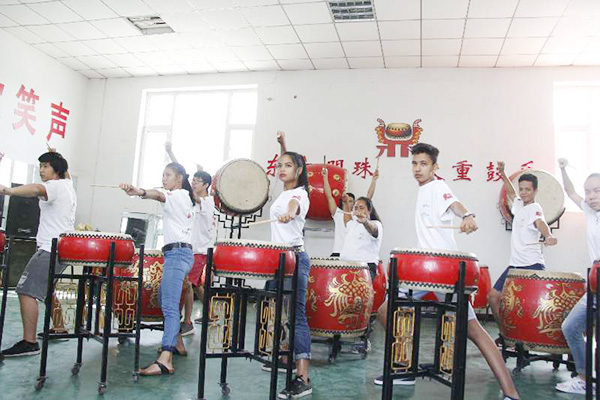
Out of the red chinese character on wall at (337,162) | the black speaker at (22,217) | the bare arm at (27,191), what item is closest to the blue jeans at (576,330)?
the bare arm at (27,191)

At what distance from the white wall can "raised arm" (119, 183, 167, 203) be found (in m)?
3.78

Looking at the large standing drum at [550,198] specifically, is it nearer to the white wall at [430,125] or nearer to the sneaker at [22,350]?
the white wall at [430,125]

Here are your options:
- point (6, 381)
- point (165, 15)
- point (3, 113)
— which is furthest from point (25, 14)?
point (6, 381)

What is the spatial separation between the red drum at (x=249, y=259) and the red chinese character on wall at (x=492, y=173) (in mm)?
4477

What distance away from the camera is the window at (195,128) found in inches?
284

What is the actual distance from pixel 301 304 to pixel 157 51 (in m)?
5.04

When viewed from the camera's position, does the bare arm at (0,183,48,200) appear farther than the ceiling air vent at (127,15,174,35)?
No

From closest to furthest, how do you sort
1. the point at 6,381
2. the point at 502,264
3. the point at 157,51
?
the point at 6,381, the point at 502,264, the point at 157,51

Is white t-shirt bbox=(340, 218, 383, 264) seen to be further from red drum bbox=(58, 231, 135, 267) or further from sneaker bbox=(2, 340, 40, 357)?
sneaker bbox=(2, 340, 40, 357)

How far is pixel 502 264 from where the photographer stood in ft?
19.9

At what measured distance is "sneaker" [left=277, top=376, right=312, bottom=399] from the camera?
2.51 meters

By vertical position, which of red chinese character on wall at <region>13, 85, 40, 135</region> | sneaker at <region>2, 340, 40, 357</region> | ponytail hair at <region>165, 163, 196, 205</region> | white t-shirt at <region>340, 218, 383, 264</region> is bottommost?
sneaker at <region>2, 340, 40, 357</region>

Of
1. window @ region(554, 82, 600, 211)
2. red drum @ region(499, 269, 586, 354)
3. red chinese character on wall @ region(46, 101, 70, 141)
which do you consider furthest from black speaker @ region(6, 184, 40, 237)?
window @ region(554, 82, 600, 211)

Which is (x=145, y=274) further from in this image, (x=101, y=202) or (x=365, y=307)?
(x=101, y=202)
